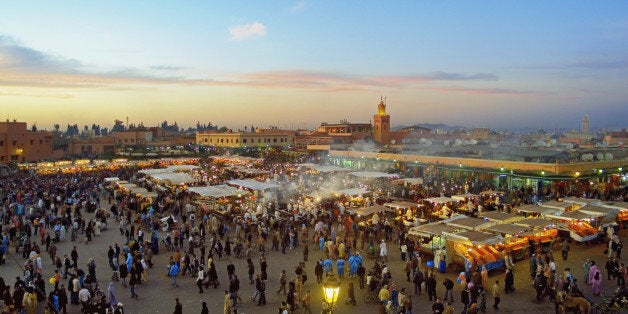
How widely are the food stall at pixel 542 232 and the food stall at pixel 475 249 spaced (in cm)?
199

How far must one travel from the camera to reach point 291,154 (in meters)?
56.1

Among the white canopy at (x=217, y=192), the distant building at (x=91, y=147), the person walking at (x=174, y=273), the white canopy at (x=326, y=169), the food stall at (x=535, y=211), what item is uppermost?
the distant building at (x=91, y=147)

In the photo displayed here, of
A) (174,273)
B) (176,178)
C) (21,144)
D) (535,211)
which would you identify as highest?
(21,144)

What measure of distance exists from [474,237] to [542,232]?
3.84 m

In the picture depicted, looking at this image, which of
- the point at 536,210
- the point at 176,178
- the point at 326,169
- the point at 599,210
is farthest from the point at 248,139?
the point at 599,210

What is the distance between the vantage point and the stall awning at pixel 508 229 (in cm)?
1438

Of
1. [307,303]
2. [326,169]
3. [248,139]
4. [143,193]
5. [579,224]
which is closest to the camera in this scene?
[307,303]

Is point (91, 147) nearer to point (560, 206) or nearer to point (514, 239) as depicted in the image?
point (560, 206)

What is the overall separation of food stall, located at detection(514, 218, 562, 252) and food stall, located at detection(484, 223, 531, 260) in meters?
0.37

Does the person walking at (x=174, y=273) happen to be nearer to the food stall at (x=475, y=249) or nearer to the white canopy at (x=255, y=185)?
the food stall at (x=475, y=249)

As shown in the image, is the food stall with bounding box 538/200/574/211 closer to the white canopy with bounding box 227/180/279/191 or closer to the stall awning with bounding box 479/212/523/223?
the stall awning with bounding box 479/212/523/223

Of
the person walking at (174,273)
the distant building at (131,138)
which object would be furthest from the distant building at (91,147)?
the person walking at (174,273)

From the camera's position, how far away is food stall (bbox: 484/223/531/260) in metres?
14.4

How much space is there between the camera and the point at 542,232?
51.9 ft
